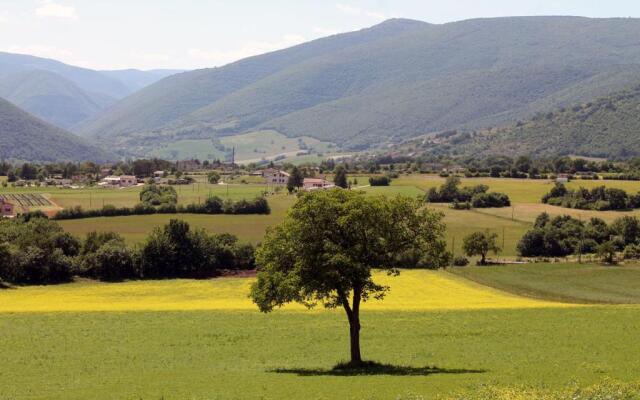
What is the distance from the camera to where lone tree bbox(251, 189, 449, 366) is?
31438mm

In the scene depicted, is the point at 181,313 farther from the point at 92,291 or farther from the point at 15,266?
the point at 15,266

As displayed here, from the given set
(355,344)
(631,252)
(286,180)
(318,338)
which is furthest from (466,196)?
(355,344)

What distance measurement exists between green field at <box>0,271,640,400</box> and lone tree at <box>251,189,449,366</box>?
3170 mm

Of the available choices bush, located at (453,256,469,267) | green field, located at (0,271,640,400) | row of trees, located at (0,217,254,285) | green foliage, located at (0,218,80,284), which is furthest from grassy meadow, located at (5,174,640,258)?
green field, located at (0,271,640,400)

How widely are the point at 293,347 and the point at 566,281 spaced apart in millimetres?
36072

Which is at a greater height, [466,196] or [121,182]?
[121,182]

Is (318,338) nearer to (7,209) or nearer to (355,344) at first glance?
(355,344)

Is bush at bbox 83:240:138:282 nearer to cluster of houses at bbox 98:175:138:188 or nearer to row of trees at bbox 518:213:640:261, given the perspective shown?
row of trees at bbox 518:213:640:261

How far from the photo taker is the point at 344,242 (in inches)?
1258

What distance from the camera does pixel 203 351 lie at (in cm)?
3581

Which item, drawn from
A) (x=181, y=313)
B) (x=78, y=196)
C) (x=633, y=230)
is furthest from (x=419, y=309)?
(x=78, y=196)

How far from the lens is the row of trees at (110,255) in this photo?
215 ft

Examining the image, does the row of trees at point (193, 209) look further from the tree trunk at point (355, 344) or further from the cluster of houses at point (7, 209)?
the tree trunk at point (355, 344)

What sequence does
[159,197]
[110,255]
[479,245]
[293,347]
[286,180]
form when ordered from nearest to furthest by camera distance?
[293,347], [110,255], [479,245], [159,197], [286,180]
